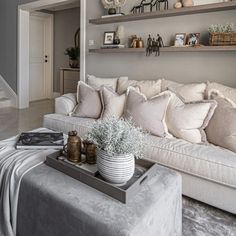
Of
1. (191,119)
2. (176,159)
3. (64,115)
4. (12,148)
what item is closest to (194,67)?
(191,119)

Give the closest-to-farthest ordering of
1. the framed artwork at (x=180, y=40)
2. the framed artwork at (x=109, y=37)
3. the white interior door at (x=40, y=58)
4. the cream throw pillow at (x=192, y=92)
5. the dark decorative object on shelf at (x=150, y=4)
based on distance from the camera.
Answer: the cream throw pillow at (x=192, y=92) → the framed artwork at (x=180, y=40) → the dark decorative object on shelf at (x=150, y=4) → the framed artwork at (x=109, y=37) → the white interior door at (x=40, y=58)

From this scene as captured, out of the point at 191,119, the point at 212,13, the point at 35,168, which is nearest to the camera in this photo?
the point at 35,168

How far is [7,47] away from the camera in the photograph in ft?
18.8

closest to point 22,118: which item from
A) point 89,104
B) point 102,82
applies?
point 102,82

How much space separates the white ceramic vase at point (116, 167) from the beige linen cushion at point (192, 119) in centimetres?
107

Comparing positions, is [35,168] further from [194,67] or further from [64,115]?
[194,67]

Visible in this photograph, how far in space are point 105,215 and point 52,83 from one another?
630 centimetres

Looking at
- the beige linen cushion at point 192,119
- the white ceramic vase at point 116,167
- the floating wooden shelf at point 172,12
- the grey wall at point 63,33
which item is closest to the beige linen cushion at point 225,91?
the beige linen cushion at point 192,119

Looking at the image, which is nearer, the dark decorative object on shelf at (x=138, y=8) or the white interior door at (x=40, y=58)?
the dark decorative object on shelf at (x=138, y=8)

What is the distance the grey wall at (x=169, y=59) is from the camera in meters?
2.80

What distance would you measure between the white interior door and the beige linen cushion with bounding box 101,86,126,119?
14.3 feet

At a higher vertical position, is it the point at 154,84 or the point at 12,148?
the point at 154,84

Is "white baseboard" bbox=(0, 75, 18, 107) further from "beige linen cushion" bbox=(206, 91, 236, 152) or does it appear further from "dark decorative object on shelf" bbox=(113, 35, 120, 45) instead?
"beige linen cushion" bbox=(206, 91, 236, 152)

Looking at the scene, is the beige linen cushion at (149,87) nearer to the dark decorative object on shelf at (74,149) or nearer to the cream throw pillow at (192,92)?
the cream throw pillow at (192,92)
